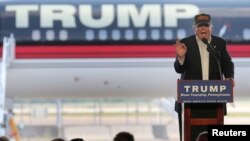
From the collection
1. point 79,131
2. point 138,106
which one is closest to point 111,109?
point 138,106

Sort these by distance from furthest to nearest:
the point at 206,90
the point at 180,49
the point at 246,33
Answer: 1. the point at 246,33
2. the point at 180,49
3. the point at 206,90

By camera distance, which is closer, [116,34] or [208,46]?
[208,46]

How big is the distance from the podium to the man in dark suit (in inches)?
17.7

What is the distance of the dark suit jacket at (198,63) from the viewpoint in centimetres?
756

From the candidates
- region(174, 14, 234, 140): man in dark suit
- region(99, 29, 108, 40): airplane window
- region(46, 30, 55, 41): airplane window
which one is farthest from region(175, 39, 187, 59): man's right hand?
region(46, 30, 55, 41): airplane window

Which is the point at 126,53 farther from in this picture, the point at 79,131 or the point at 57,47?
the point at 79,131

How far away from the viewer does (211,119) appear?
7.26 metres

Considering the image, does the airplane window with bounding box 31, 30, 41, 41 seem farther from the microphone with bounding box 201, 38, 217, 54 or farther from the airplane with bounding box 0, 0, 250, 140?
the microphone with bounding box 201, 38, 217, 54

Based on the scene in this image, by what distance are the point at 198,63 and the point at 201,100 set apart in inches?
25.2

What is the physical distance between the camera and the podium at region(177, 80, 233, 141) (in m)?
7.06

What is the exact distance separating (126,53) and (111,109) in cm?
1883

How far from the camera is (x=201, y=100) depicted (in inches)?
279

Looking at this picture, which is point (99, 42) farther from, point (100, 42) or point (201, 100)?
point (201, 100)

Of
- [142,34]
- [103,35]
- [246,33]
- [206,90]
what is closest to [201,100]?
[206,90]
